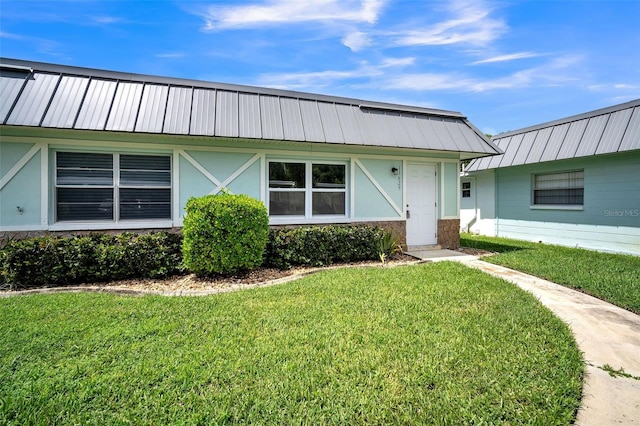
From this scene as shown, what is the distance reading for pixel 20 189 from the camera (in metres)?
6.07

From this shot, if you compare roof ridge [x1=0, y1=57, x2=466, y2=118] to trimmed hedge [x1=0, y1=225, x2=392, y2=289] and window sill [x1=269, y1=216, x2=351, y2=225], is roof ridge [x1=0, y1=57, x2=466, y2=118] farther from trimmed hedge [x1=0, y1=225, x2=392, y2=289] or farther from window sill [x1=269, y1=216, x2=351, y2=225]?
trimmed hedge [x1=0, y1=225, x2=392, y2=289]

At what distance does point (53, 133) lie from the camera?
6.11 meters

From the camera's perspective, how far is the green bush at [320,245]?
6789 mm

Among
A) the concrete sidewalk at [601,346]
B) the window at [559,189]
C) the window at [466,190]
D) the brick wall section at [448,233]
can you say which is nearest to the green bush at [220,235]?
the concrete sidewalk at [601,346]

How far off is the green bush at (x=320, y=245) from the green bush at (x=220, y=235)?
0.84 meters

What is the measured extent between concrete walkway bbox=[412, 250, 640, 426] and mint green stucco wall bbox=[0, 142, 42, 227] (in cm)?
874

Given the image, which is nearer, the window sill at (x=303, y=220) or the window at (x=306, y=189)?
the window sill at (x=303, y=220)

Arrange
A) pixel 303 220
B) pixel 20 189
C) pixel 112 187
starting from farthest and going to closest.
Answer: pixel 303 220 → pixel 112 187 → pixel 20 189

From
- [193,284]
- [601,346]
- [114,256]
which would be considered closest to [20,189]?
[114,256]

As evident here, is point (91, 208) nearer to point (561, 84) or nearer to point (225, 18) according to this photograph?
point (225, 18)

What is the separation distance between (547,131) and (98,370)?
41.9 feet

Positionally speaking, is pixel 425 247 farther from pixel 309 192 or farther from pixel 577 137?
pixel 577 137

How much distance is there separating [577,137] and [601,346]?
27.4ft

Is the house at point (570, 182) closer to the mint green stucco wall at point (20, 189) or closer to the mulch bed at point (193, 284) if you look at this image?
the mulch bed at point (193, 284)
